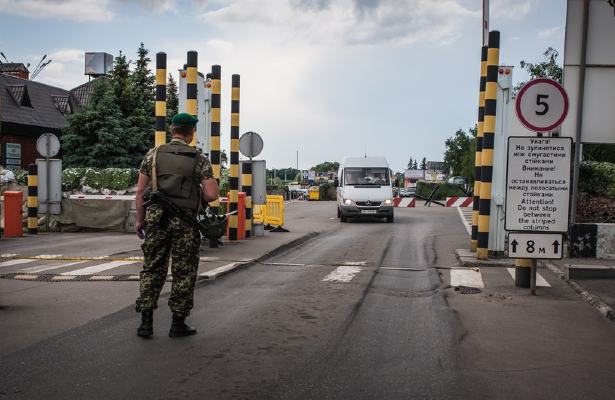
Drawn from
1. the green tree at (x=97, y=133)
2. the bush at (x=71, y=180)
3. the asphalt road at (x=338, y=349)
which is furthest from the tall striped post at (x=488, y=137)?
the green tree at (x=97, y=133)

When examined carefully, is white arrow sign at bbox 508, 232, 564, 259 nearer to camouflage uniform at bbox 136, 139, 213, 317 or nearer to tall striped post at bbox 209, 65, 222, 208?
camouflage uniform at bbox 136, 139, 213, 317

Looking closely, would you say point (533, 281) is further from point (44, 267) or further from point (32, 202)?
point (32, 202)

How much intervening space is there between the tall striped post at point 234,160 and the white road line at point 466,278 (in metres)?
5.65

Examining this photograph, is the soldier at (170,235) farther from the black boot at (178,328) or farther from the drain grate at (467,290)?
the drain grate at (467,290)

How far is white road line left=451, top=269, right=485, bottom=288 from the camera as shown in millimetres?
9383

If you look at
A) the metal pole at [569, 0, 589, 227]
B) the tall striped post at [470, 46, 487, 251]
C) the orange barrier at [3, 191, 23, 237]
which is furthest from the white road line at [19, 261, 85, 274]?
the metal pole at [569, 0, 589, 227]

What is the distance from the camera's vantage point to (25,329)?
20.1 feet

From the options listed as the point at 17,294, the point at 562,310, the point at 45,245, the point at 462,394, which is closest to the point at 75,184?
the point at 45,245

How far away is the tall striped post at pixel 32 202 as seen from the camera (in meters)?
17.4

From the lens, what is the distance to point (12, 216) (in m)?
16.5

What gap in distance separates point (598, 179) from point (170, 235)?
10.1 meters

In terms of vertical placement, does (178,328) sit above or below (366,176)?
below

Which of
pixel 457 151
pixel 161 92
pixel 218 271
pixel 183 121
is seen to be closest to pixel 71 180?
pixel 161 92

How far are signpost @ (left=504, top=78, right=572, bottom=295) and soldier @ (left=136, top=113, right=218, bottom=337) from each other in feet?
14.7
